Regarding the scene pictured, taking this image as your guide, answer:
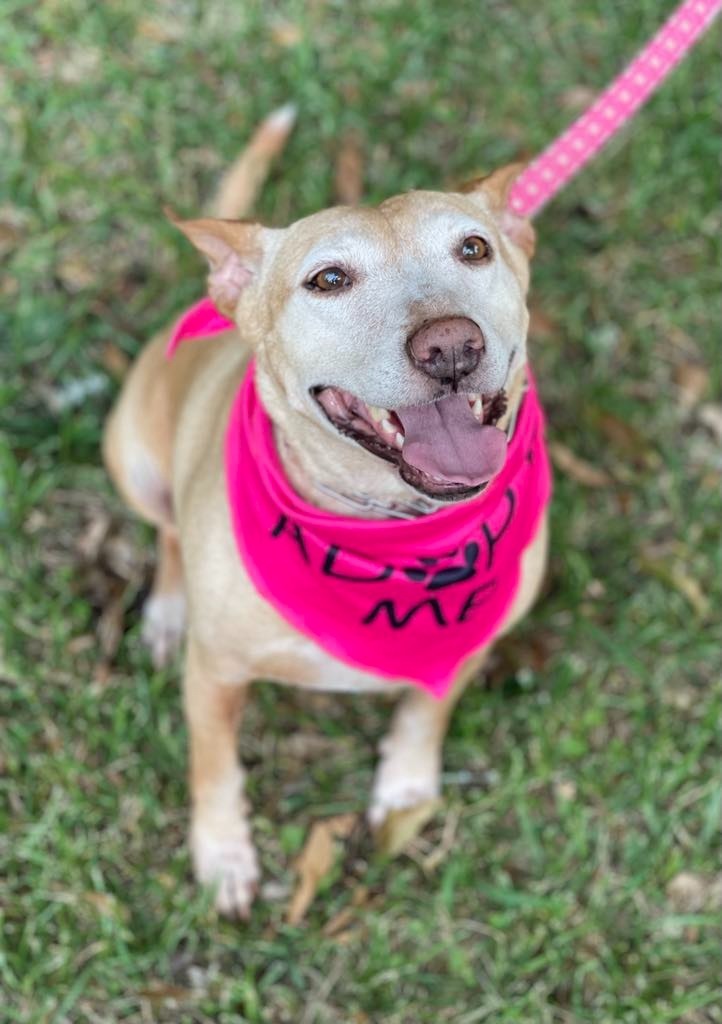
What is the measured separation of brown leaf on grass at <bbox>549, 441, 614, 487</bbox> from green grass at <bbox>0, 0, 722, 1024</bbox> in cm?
5

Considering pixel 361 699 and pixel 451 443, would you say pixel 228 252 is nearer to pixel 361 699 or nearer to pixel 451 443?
pixel 451 443

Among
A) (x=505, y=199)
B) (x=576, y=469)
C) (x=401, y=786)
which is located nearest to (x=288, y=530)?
(x=505, y=199)

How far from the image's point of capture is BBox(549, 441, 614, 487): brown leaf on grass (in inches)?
182

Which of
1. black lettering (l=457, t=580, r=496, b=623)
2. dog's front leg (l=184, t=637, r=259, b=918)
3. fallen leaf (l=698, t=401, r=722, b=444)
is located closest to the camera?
black lettering (l=457, t=580, r=496, b=623)

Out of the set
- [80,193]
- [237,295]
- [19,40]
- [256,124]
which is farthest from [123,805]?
[19,40]

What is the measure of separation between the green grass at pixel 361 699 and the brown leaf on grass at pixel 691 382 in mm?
32

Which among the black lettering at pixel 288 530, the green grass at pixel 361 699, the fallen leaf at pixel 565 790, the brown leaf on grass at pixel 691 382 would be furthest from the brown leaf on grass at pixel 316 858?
the brown leaf on grass at pixel 691 382

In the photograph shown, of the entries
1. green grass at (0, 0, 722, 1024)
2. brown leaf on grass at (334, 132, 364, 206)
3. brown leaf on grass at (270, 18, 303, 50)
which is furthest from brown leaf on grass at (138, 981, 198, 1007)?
brown leaf on grass at (270, 18, 303, 50)

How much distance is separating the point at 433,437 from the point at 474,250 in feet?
1.59

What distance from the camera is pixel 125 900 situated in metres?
3.87

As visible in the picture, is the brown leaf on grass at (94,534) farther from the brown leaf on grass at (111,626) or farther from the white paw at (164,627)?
the white paw at (164,627)

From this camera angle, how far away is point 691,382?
4.85 metres

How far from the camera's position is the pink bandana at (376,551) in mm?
2953

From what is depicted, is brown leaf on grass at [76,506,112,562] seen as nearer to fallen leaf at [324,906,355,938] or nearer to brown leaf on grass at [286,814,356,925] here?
brown leaf on grass at [286,814,356,925]
